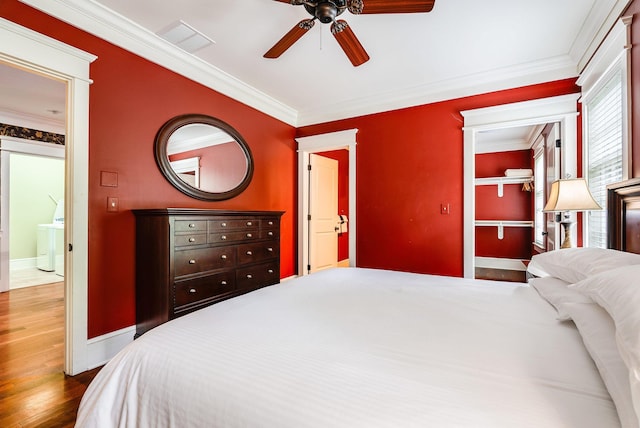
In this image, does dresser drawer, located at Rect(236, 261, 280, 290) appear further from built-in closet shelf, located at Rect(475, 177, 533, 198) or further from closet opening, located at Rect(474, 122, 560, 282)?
built-in closet shelf, located at Rect(475, 177, 533, 198)

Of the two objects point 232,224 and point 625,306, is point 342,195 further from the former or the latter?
point 625,306

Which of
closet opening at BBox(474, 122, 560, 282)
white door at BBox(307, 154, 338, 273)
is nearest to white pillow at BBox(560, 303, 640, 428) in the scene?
white door at BBox(307, 154, 338, 273)

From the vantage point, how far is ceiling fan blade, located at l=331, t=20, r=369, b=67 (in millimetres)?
1789

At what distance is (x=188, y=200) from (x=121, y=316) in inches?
45.5

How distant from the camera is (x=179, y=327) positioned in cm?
112

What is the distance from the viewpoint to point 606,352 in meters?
0.75

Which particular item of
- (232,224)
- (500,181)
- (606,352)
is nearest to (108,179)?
(232,224)

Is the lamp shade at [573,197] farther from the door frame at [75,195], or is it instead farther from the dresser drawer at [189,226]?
the door frame at [75,195]

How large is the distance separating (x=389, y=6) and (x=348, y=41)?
41cm

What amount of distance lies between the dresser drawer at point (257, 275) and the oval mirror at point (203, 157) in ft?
2.87

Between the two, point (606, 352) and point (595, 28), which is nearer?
point (606, 352)

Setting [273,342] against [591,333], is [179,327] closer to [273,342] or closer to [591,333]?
[273,342]

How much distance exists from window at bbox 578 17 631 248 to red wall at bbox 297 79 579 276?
0.59 meters

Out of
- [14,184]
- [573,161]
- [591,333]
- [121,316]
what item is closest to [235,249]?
[121,316]
